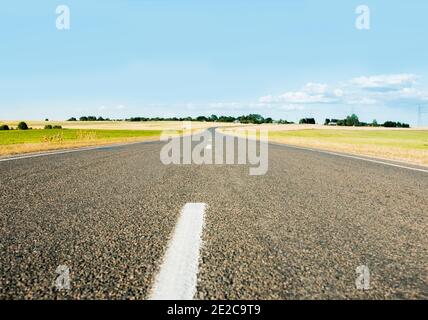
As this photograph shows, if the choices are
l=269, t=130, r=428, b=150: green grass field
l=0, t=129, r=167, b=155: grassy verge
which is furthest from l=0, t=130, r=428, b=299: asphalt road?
l=269, t=130, r=428, b=150: green grass field

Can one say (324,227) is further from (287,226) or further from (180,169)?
(180,169)

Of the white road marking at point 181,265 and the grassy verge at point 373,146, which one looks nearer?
the white road marking at point 181,265

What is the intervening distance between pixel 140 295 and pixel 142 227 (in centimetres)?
134

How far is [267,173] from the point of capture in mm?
7348

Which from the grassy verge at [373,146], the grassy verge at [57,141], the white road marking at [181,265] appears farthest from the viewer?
the grassy verge at [57,141]

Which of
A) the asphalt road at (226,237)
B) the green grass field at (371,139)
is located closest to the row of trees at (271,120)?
the green grass field at (371,139)

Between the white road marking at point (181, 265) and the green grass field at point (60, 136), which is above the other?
the green grass field at point (60, 136)

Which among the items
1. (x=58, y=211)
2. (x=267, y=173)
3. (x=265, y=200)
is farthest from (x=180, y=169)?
(x=58, y=211)

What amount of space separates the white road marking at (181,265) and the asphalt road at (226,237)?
53 mm

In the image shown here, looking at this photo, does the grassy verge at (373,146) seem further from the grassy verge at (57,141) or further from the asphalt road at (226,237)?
the grassy verge at (57,141)

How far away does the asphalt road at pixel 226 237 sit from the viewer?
2.08 metres

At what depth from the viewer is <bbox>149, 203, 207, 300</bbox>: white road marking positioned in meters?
1.95
